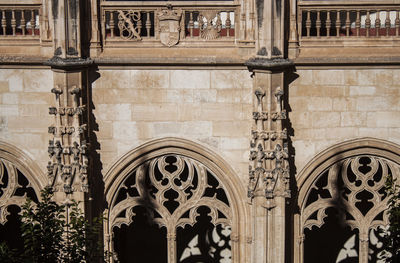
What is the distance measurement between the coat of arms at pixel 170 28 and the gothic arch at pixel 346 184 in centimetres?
361

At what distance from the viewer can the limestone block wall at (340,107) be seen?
18500 mm

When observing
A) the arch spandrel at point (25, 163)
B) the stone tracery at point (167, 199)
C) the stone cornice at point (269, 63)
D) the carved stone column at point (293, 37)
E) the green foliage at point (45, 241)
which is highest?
the carved stone column at point (293, 37)

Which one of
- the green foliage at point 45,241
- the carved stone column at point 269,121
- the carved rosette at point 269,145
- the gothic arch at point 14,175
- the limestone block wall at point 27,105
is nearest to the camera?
the green foliage at point 45,241

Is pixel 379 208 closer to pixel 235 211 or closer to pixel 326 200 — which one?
pixel 326 200

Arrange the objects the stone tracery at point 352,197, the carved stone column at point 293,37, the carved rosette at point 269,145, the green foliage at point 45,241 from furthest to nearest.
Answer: the stone tracery at point 352,197 < the carved stone column at point 293,37 < the carved rosette at point 269,145 < the green foliage at point 45,241

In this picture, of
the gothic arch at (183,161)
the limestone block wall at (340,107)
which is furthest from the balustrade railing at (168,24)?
the gothic arch at (183,161)

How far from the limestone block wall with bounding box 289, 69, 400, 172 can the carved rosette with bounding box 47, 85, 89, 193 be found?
4.07 metres

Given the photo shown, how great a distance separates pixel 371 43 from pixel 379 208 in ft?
10.8

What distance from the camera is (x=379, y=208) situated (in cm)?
1912

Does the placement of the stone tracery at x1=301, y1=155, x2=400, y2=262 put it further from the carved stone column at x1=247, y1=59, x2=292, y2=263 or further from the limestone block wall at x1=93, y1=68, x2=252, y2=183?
the limestone block wall at x1=93, y1=68, x2=252, y2=183

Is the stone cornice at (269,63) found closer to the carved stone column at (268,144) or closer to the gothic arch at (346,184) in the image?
the carved stone column at (268,144)

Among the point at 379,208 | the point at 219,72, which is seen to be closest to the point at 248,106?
the point at 219,72

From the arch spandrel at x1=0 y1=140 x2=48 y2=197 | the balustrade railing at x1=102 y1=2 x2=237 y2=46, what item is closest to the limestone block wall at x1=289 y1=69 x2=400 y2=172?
the balustrade railing at x1=102 y1=2 x2=237 y2=46

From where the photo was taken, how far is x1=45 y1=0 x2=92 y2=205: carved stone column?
17.9 metres
